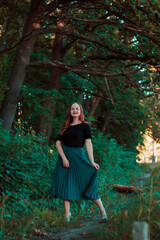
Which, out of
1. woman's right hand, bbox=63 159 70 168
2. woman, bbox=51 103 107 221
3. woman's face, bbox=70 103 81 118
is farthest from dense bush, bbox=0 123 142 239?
woman's face, bbox=70 103 81 118

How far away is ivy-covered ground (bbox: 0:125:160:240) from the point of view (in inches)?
144

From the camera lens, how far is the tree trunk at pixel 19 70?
396 inches

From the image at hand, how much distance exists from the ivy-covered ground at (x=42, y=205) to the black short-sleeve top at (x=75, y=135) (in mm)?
977

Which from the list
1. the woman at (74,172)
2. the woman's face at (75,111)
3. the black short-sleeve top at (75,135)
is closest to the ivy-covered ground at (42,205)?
the woman at (74,172)

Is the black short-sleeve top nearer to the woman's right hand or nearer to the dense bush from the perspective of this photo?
the woman's right hand

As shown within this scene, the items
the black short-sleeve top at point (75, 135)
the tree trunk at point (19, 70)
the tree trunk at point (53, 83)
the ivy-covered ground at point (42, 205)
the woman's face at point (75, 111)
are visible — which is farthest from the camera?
the tree trunk at point (53, 83)

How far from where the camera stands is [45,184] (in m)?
6.74

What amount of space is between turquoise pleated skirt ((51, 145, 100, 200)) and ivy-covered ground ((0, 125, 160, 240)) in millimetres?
391

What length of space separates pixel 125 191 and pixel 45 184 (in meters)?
3.41

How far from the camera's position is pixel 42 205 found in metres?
5.88

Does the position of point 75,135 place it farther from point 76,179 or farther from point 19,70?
point 19,70

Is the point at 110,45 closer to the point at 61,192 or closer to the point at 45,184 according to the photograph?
the point at 45,184

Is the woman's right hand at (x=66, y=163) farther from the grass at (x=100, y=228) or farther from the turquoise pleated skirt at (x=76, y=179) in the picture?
the grass at (x=100, y=228)

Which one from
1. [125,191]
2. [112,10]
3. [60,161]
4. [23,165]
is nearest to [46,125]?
[125,191]
